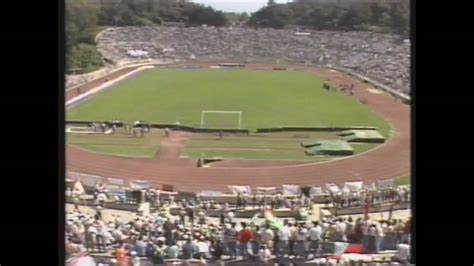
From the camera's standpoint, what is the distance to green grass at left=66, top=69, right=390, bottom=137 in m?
1.94

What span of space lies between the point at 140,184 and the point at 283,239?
1.48 feet

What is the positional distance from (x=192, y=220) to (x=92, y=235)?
11.4 inches

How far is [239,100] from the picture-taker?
6.35 feet

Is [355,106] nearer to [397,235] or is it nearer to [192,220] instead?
[397,235]

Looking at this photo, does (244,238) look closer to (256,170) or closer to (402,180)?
(256,170)

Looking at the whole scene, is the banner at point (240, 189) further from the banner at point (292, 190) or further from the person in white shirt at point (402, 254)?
the person in white shirt at point (402, 254)

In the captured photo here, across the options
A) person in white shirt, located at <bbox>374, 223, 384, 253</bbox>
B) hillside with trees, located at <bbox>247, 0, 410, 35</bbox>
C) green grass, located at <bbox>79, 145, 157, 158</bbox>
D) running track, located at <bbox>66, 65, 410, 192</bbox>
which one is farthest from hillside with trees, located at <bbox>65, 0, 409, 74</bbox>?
person in white shirt, located at <bbox>374, 223, 384, 253</bbox>

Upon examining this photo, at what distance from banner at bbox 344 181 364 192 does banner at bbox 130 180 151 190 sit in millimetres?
584

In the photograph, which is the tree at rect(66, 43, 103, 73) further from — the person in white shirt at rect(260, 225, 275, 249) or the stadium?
the person in white shirt at rect(260, 225, 275, 249)

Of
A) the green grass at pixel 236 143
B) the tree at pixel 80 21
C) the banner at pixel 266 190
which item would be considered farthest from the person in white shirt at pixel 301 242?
the tree at pixel 80 21
